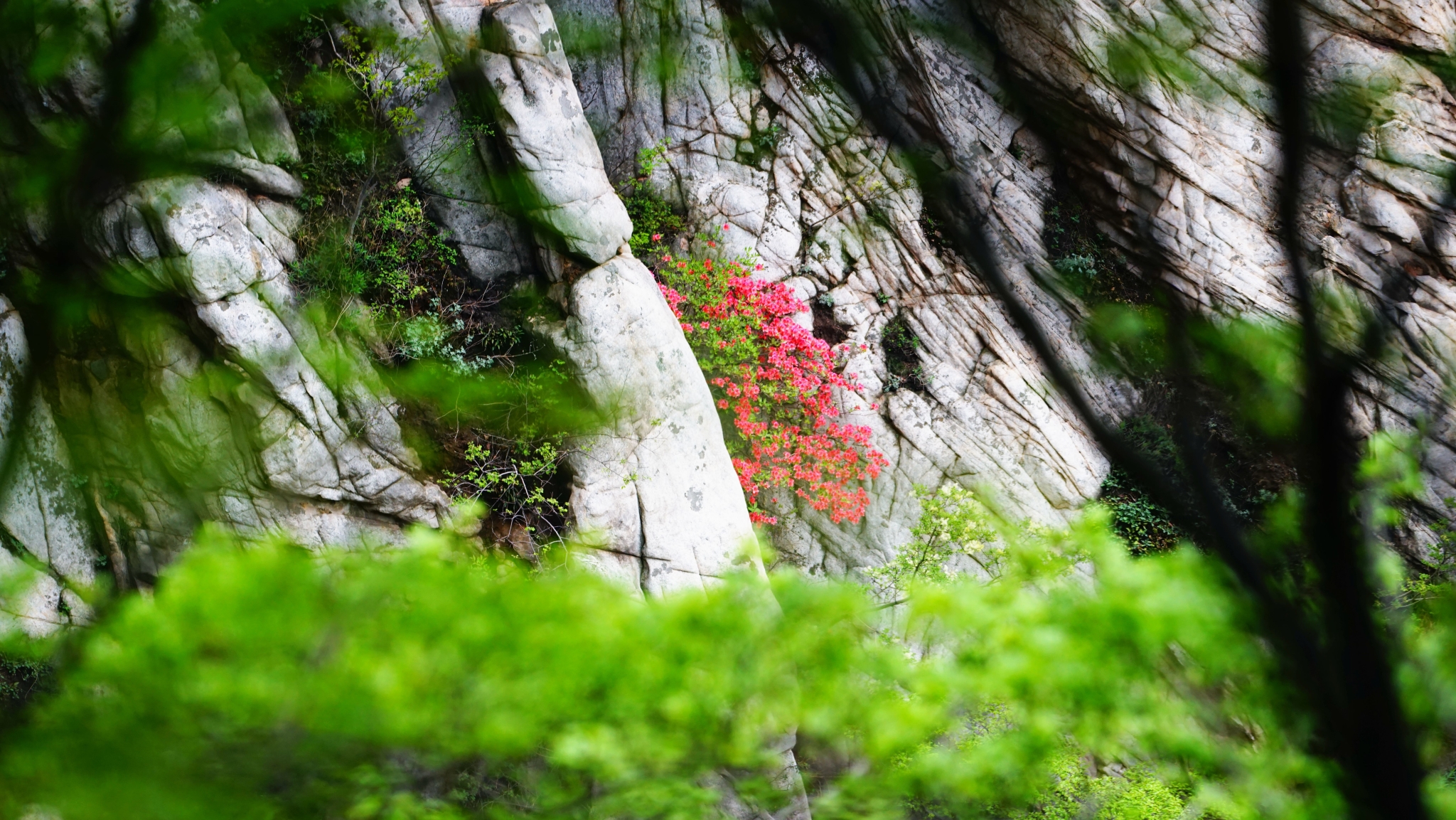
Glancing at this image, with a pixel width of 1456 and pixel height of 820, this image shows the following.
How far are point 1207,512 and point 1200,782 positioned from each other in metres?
1.03

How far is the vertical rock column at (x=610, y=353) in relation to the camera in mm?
6797

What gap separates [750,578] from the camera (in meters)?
2.56

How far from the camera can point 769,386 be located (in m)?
8.38

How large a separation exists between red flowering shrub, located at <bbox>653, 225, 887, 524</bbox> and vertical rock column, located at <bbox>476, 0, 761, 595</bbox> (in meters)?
1.11

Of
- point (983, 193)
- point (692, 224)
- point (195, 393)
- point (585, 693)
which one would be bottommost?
point (585, 693)

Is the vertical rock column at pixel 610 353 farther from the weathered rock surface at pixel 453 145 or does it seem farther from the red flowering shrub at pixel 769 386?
the red flowering shrub at pixel 769 386

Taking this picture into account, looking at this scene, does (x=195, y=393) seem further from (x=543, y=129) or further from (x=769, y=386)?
(x=769, y=386)

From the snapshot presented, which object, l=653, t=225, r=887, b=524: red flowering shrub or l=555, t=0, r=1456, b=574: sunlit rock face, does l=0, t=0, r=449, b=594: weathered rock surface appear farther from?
l=555, t=0, r=1456, b=574: sunlit rock face

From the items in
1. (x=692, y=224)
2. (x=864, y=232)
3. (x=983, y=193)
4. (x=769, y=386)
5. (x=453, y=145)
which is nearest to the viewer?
(x=453, y=145)

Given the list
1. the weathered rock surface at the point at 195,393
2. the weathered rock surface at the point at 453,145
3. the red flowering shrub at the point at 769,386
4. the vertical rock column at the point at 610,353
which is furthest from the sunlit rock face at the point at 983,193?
the weathered rock surface at the point at 195,393

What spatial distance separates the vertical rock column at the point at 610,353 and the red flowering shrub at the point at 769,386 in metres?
1.11

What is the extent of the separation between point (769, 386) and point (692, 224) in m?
2.41

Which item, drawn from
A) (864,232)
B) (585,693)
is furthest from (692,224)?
(585,693)

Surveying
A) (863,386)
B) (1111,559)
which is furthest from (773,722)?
(863,386)
